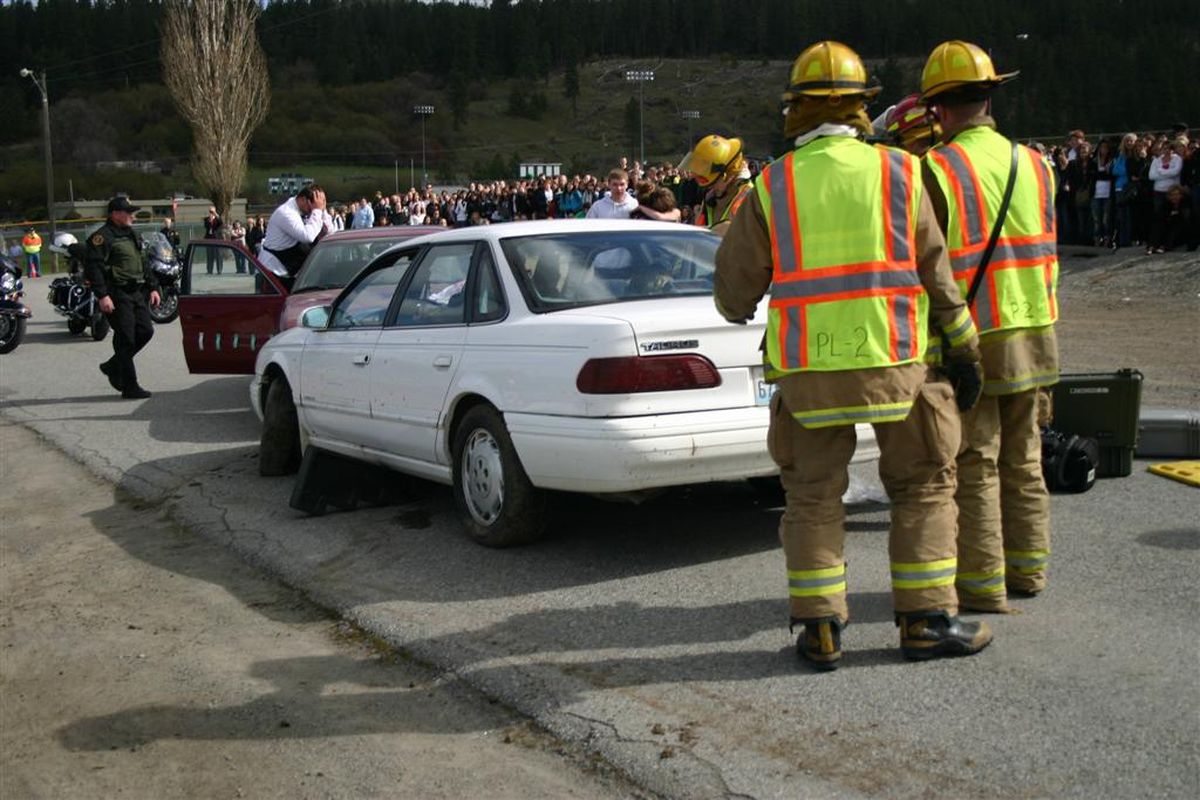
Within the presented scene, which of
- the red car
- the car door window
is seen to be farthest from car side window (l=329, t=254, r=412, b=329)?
the car door window

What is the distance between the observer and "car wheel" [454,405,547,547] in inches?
241

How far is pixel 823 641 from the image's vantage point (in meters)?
4.44

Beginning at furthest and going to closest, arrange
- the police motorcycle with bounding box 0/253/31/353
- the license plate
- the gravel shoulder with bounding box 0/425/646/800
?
1. the police motorcycle with bounding box 0/253/31/353
2. the license plate
3. the gravel shoulder with bounding box 0/425/646/800

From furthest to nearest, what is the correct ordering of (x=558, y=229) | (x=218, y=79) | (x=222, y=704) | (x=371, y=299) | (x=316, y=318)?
1. (x=218, y=79)
2. (x=316, y=318)
3. (x=371, y=299)
4. (x=558, y=229)
5. (x=222, y=704)

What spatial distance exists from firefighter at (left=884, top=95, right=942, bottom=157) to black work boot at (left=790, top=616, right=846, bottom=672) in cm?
209

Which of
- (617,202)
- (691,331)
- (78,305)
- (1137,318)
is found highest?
(617,202)

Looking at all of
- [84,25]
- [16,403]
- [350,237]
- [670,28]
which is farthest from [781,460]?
[670,28]

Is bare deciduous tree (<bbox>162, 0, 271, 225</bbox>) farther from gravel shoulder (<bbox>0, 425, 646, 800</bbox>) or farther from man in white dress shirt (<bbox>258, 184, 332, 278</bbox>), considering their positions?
gravel shoulder (<bbox>0, 425, 646, 800</bbox>)

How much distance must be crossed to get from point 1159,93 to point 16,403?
69962 mm

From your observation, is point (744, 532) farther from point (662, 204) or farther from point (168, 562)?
point (662, 204)

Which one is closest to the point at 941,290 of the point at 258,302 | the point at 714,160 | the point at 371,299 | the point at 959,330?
the point at 959,330

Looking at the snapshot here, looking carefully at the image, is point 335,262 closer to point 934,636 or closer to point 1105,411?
point 1105,411

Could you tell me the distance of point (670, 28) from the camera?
17012 cm

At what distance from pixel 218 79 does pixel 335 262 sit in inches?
1976
